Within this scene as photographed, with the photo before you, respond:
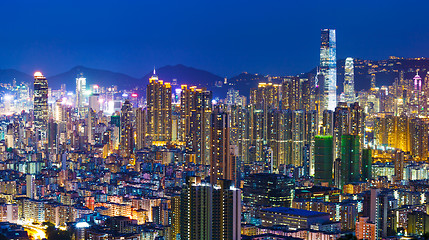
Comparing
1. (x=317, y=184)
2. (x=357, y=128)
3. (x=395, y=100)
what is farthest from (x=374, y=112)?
(x=317, y=184)

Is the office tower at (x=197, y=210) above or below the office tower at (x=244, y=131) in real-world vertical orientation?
below

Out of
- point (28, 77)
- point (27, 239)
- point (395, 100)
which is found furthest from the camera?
point (28, 77)

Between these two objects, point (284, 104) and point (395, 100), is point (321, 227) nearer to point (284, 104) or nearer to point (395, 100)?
point (284, 104)

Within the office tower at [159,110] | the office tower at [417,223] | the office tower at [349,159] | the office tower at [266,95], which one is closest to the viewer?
the office tower at [417,223]

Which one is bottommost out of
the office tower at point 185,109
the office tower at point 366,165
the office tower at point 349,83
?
the office tower at point 366,165

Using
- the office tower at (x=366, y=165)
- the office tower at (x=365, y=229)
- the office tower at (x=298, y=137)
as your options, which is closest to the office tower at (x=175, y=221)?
the office tower at (x=365, y=229)

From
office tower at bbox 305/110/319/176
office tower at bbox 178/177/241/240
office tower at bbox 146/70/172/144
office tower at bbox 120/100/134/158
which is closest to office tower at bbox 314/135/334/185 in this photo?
office tower at bbox 305/110/319/176

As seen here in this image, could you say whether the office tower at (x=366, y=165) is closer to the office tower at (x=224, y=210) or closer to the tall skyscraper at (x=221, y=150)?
the tall skyscraper at (x=221, y=150)

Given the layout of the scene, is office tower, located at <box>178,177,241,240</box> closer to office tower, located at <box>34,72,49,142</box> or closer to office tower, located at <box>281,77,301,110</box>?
office tower, located at <box>281,77,301,110</box>
